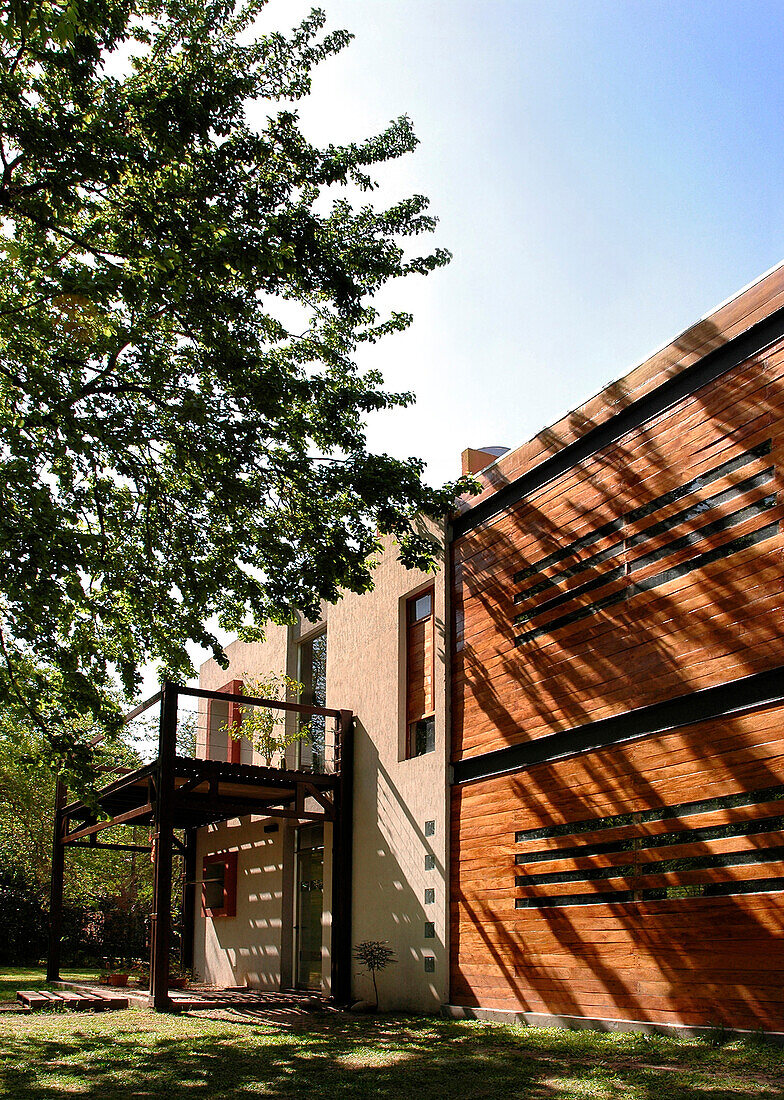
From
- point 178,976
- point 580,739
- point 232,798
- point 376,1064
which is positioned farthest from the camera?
point 178,976

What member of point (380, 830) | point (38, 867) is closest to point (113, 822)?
point (380, 830)

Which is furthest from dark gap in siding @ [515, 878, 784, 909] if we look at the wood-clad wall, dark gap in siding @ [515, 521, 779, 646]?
dark gap in siding @ [515, 521, 779, 646]

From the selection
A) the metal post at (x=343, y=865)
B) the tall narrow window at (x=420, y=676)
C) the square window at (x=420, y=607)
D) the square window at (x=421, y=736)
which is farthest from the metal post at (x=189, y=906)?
the square window at (x=420, y=607)

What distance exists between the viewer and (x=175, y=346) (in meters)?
9.16

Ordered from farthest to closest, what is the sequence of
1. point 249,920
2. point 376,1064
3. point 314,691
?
point 249,920 < point 314,691 < point 376,1064

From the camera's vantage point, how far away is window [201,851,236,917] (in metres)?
16.7

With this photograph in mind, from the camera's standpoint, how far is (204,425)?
8.72 meters

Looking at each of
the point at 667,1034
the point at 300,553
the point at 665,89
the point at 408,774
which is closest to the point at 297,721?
the point at 408,774

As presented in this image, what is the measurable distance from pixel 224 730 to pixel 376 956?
23.1ft

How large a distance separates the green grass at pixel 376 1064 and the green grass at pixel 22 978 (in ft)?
19.3

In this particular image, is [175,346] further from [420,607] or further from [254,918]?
[254,918]

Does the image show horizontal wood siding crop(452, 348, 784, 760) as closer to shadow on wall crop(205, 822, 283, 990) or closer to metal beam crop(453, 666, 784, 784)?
metal beam crop(453, 666, 784, 784)

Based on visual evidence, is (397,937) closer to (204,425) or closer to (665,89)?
(204,425)

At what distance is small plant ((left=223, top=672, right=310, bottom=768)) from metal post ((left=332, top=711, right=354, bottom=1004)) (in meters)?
0.88
